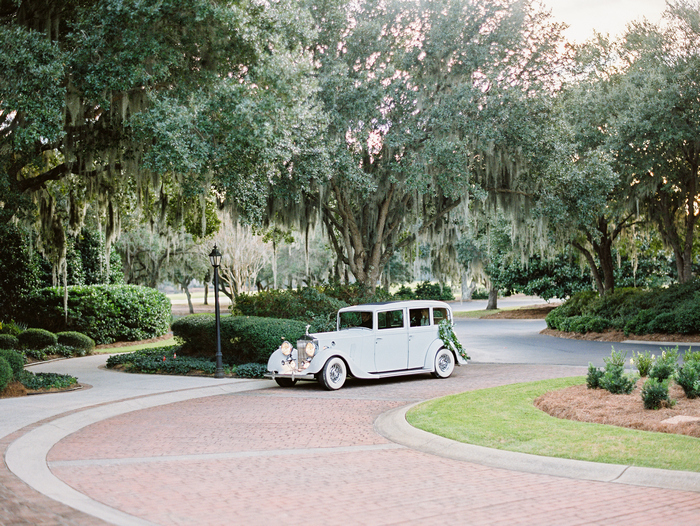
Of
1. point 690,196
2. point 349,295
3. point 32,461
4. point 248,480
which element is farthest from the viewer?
point 690,196

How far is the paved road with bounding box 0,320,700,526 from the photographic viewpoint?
521cm

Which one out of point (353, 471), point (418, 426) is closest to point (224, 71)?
point (418, 426)

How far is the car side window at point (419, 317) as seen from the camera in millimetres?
14188

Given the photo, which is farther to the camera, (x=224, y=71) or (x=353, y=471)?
(x=224, y=71)

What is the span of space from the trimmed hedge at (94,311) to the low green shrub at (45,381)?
411 inches

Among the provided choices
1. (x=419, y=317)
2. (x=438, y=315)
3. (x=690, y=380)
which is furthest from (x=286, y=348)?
(x=690, y=380)

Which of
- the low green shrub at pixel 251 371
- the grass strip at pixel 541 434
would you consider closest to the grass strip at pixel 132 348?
the low green shrub at pixel 251 371

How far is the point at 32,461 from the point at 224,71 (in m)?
9.30

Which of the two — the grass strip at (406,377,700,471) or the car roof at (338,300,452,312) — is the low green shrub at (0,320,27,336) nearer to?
the car roof at (338,300,452,312)

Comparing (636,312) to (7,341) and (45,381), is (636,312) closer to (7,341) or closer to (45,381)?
(45,381)

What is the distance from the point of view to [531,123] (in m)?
17.5

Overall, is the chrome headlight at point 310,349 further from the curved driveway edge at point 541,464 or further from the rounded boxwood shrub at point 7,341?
the rounded boxwood shrub at point 7,341

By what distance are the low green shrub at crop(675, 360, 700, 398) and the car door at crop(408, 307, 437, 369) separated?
5647mm

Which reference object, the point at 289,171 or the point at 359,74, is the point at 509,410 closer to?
the point at 289,171
